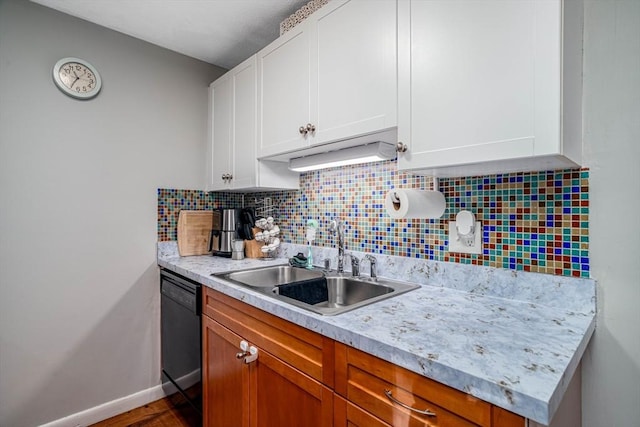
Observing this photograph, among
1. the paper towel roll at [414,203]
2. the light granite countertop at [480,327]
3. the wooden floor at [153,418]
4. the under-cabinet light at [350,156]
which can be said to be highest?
the under-cabinet light at [350,156]

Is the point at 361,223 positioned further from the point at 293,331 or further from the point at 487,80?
the point at 487,80

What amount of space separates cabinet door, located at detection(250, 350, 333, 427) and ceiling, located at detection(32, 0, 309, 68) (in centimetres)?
175

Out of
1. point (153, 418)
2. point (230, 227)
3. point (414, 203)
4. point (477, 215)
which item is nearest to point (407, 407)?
point (414, 203)

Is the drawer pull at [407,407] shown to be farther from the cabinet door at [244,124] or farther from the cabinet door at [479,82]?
the cabinet door at [244,124]

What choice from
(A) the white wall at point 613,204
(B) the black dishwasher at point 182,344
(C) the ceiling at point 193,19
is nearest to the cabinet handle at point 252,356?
(B) the black dishwasher at point 182,344

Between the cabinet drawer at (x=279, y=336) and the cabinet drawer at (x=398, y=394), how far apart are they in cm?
7

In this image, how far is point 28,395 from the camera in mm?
1713

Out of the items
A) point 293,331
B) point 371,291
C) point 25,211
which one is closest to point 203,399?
point 293,331

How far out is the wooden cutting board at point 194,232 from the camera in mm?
2238

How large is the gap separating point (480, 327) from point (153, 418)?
2065 mm

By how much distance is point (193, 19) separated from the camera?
6.04ft

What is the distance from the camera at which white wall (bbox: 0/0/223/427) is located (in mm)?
1683

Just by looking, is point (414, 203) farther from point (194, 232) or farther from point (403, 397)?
point (194, 232)

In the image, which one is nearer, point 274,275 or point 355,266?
point 355,266
